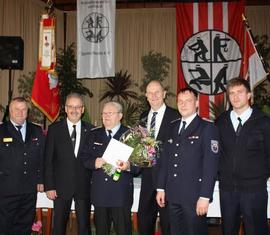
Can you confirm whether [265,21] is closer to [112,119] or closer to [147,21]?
[147,21]

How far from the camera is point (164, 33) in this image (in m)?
11.4

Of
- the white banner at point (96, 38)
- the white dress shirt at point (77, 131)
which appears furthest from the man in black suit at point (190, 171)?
the white banner at point (96, 38)

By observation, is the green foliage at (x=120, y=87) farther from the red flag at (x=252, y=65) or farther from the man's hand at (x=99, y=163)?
the man's hand at (x=99, y=163)

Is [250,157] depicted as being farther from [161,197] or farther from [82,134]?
[82,134]

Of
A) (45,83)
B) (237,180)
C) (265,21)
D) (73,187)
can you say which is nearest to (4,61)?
(45,83)

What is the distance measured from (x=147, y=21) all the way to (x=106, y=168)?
883cm

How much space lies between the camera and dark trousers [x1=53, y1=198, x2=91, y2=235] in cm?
352

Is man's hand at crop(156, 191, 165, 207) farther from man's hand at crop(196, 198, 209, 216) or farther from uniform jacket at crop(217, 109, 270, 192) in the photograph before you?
uniform jacket at crop(217, 109, 270, 192)

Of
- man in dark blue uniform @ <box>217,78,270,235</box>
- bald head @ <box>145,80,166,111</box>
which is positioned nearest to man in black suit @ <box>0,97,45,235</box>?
bald head @ <box>145,80,166,111</box>

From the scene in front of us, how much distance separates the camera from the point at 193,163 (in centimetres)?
299

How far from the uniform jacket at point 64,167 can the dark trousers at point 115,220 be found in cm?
30

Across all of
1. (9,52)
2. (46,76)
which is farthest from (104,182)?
(9,52)

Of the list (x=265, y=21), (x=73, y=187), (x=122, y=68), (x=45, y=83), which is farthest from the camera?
(x=122, y=68)

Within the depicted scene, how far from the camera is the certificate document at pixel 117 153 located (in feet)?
10.4
